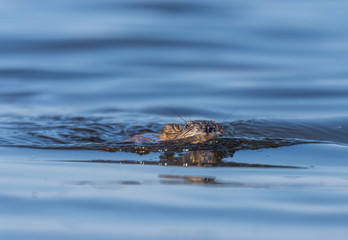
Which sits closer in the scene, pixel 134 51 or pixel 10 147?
pixel 10 147

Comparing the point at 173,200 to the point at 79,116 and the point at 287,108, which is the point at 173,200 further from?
the point at 287,108

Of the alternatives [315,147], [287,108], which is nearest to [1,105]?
[287,108]

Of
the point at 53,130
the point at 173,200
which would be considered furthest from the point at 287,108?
the point at 173,200

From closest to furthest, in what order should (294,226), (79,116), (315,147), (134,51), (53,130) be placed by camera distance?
(294,226) < (315,147) < (53,130) < (79,116) < (134,51)

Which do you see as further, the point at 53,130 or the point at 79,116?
the point at 79,116

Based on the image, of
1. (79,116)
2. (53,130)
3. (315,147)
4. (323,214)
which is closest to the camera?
(323,214)

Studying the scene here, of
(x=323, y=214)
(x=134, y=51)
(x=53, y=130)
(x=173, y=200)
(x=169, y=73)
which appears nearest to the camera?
(x=323, y=214)

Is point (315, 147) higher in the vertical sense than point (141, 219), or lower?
higher

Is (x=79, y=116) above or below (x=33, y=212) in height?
above

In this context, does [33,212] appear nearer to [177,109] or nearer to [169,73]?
[177,109]

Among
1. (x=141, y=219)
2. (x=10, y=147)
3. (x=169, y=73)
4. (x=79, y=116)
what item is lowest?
(x=141, y=219)
